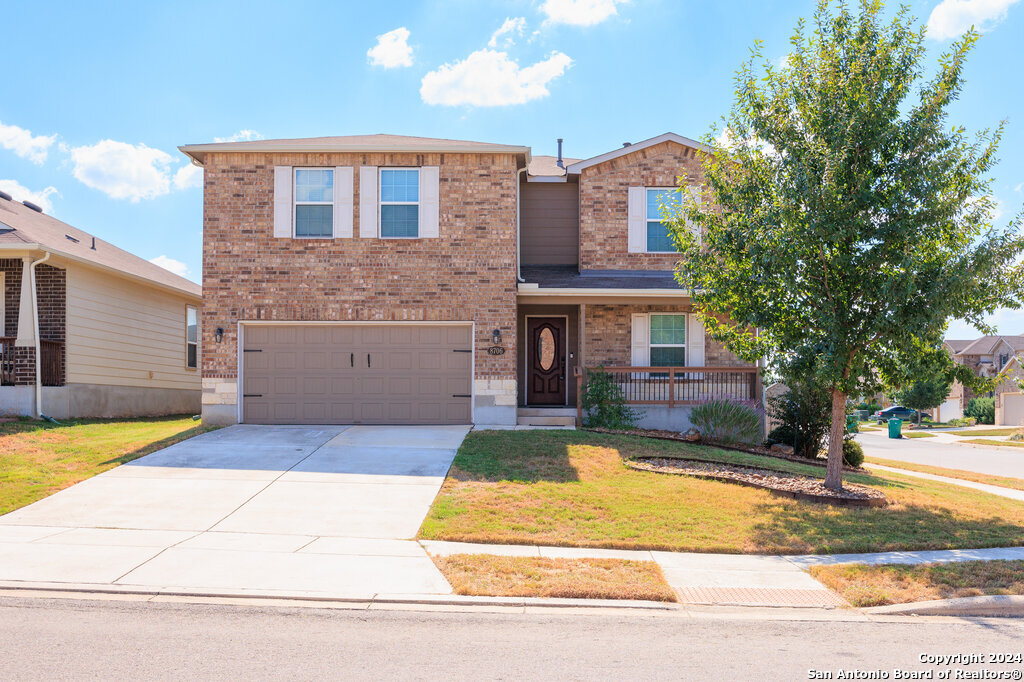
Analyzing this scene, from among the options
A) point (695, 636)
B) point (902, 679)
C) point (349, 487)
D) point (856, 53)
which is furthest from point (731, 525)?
point (856, 53)

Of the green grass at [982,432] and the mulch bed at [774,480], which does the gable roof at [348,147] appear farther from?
the green grass at [982,432]

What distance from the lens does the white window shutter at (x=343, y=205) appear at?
15586mm

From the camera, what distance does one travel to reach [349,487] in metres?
10.6

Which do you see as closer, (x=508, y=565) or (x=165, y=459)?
(x=508, y=565)

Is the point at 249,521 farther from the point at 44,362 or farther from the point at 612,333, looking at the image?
the point at 44,362

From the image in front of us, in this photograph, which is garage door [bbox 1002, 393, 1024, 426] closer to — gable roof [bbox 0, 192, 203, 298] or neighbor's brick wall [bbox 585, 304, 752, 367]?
neighbor's brick wall [bbox 585, 304, 752, 367]

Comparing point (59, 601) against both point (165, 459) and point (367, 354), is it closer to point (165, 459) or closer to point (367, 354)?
point (165, 459)

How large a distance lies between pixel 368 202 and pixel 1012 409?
43.5 m

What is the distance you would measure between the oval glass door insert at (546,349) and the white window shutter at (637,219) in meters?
2.77

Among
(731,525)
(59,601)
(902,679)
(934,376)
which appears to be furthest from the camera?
(934,376)

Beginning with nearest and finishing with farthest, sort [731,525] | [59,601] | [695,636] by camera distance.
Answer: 1. [695,636]
2. [59,601]
3. [731,525]

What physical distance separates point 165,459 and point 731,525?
28.7ft

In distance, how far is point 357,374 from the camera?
51.4 ft

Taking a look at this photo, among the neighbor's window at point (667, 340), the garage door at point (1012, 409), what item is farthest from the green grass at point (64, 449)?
the garage door at point (1012, 409)
